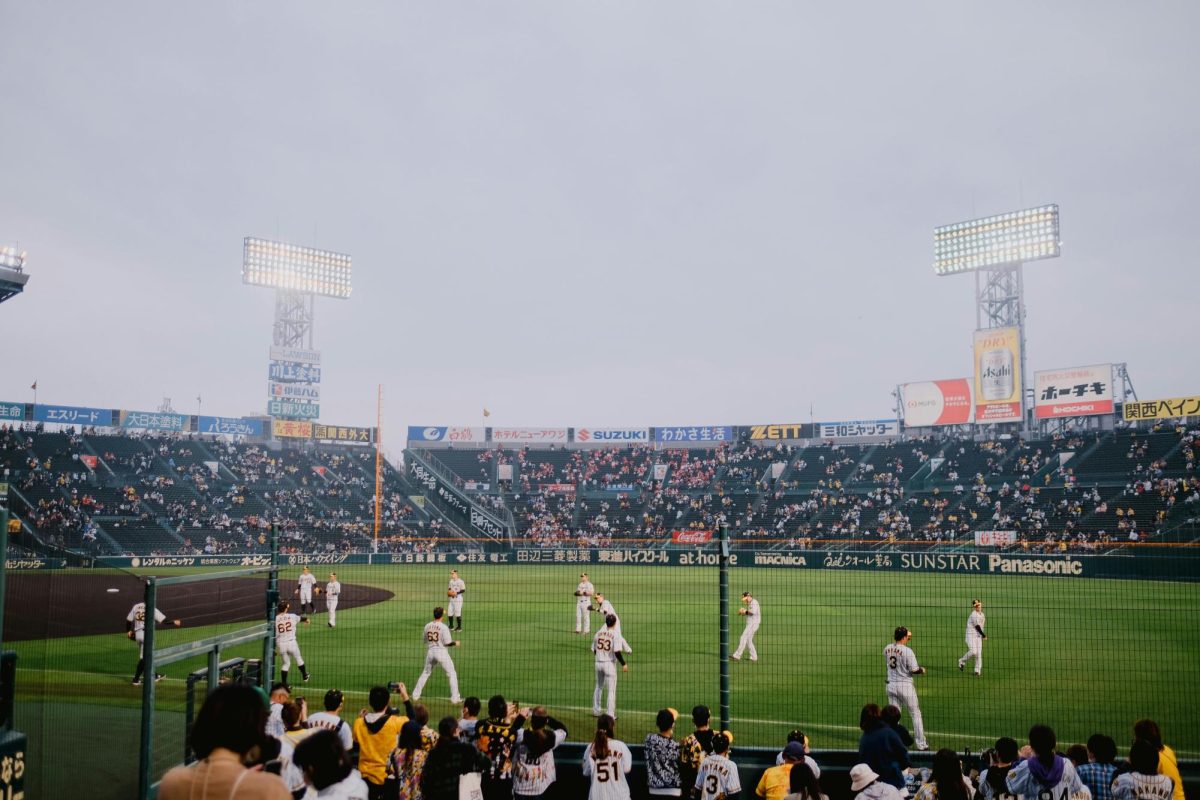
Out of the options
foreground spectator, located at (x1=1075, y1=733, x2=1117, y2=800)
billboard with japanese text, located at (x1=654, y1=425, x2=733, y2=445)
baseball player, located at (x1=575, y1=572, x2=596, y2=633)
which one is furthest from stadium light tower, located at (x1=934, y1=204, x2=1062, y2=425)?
foreground spectator, located at (x1=1075, y1=733, x2=1117, y2=800)

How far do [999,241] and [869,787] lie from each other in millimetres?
60485

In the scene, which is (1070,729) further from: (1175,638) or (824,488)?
(824,488)

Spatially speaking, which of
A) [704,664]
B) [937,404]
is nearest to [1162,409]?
[937,404]

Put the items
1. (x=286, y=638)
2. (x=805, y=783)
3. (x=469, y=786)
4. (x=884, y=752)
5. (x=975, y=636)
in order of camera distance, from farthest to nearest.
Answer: (x=975, y=636), (x=286, y=638), (x=884, y=752), (x=469, y=786), (x=805, y=783)

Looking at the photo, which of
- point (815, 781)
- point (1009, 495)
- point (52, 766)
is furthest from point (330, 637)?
point (1009, 495)

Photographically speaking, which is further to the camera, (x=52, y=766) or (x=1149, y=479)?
(x=1149, y=479)

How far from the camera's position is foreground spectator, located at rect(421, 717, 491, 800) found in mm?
6598

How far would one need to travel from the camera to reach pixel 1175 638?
2188cm

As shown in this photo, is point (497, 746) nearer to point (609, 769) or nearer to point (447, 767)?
point (609, 769)

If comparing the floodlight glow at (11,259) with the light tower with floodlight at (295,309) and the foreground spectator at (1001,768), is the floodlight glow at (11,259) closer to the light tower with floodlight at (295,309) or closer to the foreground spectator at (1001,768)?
the light tower with floodlight at (295,309)

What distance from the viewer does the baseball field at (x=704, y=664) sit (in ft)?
40.9

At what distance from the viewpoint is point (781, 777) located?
7.27 m

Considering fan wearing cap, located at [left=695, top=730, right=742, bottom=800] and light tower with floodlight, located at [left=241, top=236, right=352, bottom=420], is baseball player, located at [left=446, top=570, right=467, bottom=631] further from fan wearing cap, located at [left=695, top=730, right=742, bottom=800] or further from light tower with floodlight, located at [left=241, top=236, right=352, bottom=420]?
light tower with floodlight, located at [left=241, top=236, right=352, bottom=420]

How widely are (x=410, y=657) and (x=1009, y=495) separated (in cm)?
4437
